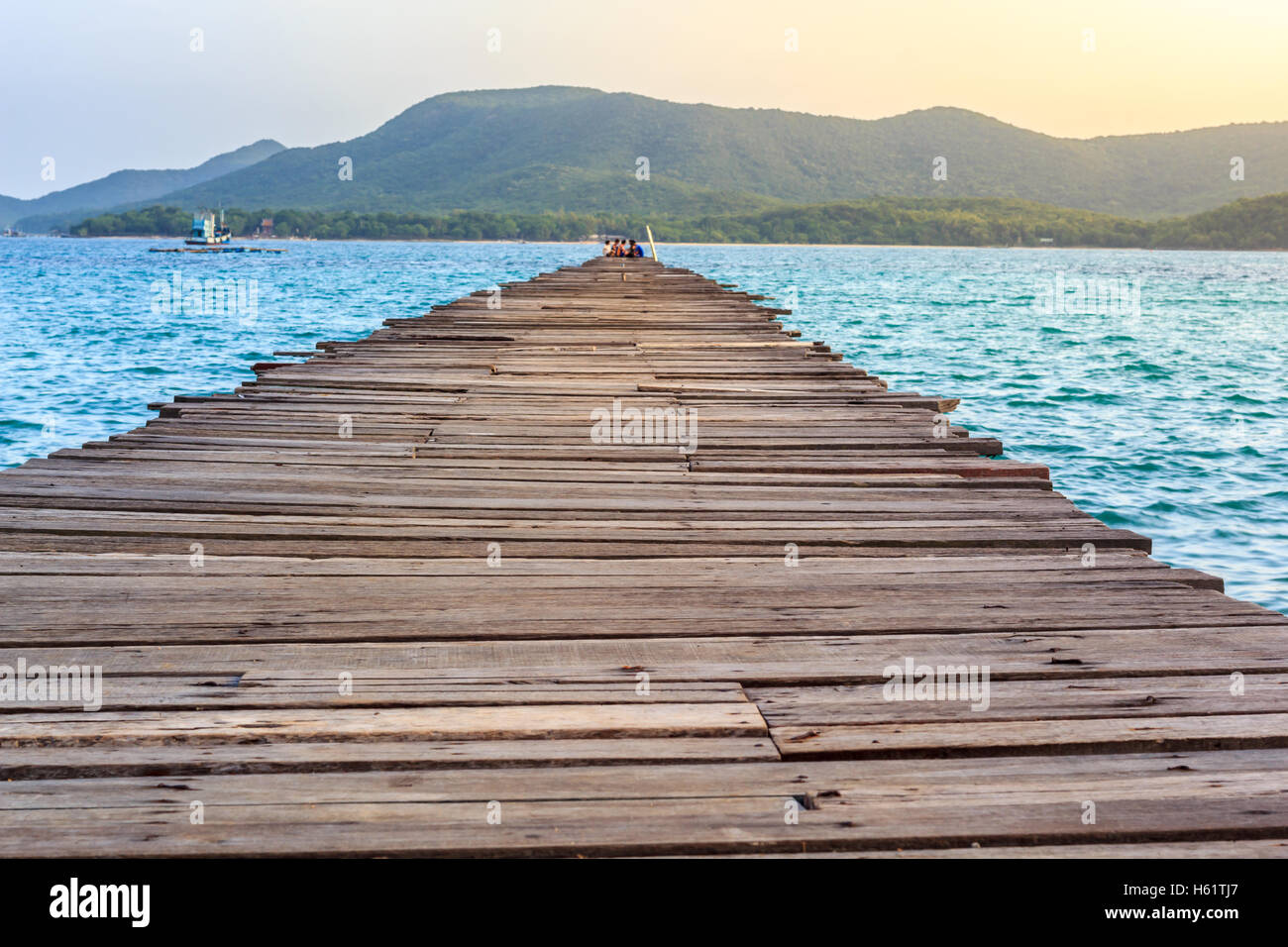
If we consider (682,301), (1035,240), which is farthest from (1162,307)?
(1035,240)

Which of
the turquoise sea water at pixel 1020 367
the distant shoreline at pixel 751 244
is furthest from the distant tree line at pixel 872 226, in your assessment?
the turquoise sea water at pixel 1020 367

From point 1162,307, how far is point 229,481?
43592mm

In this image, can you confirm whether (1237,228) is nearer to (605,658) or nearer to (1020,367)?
(1020,367)

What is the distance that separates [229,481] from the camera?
15.8ft

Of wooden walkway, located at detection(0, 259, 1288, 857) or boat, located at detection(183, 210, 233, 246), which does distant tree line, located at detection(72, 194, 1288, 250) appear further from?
wooden walkway, located at detection(0, 259, 1288, 857)

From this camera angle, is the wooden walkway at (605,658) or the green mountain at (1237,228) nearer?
the wooden walkway at (605,658)

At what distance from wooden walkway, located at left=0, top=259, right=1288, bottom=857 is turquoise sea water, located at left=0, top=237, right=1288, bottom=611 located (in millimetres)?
5202

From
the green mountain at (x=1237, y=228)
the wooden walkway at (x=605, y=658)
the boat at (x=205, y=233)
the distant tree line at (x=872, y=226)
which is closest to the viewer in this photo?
the wooden walkway at (x=605, y=658)

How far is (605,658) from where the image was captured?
2.88 m

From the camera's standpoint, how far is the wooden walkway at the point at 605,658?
2.09 metres

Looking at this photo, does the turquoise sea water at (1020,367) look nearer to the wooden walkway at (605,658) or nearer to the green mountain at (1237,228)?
the wooden walkway at (605,658)

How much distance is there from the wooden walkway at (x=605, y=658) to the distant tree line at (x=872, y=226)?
408 feet

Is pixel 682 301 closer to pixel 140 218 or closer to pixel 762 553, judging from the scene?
pixel 762 553

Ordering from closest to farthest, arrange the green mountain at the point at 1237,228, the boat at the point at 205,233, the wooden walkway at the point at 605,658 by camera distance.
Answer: the wooden walkway at the point at 605,658 → the boat at the point at 205,233 → the green mountain at the point at 1237,228
